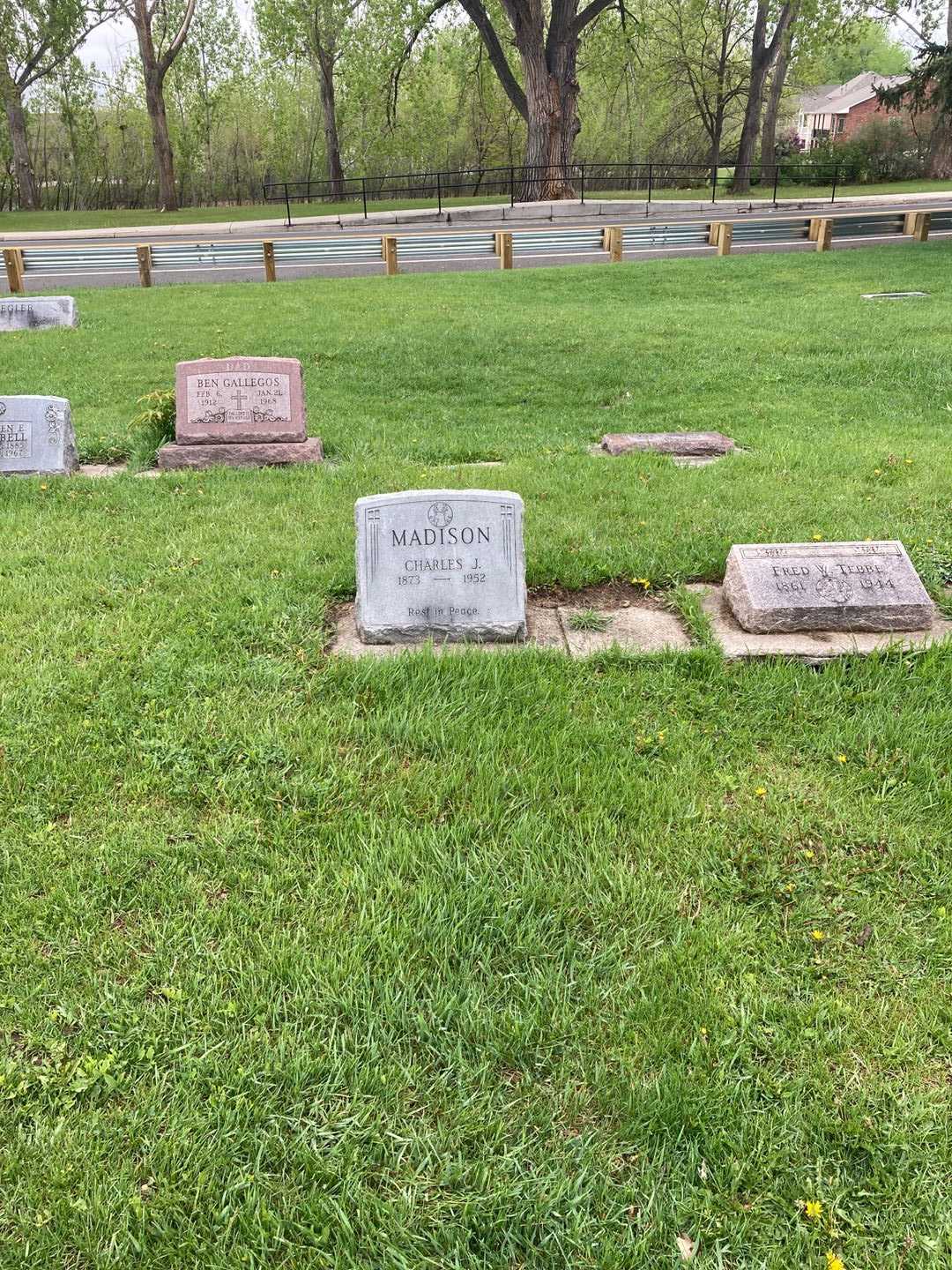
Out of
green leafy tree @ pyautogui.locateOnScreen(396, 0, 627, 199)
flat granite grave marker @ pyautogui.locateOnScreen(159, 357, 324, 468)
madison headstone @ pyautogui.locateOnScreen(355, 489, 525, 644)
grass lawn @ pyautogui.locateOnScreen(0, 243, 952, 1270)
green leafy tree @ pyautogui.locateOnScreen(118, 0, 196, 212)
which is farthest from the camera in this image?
green leafy tree @ pyautogui.locateOnScreen(118, 0, 196, 212)

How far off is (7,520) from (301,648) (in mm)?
2772

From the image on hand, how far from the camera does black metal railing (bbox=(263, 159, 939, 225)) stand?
1056 inches

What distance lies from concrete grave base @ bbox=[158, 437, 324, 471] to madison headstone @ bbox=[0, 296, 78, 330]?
759 centimetres

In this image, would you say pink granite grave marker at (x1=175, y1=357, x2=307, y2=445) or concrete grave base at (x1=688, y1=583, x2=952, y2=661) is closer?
concrete grave base at (x1=688, y1=583, x2=952, y2=661)

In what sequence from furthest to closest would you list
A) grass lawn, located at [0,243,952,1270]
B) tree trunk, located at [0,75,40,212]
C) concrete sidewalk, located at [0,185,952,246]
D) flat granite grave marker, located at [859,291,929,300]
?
tree trunk, located at [0,75,40,212], concrete sidewalk, located at [0,185,952,246], flat granite grave marker, located at [859,291,929,300], grass lawn, located at [0,243,952,1270]

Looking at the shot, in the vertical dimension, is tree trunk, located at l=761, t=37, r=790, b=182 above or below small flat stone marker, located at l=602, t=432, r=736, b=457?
above

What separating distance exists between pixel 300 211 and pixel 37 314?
915 inches

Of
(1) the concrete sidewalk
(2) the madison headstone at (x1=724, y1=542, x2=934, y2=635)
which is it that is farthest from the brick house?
(2) the madison headstone at (x1=724, y1=542, x2=934, y2=635)

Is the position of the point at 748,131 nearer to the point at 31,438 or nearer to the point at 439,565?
the point at 31,438

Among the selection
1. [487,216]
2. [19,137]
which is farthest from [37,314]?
[19,137]

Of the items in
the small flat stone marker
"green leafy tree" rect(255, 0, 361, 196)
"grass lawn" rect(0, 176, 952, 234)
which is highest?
"green leafy tree" rect(255, 0, 361, 196)

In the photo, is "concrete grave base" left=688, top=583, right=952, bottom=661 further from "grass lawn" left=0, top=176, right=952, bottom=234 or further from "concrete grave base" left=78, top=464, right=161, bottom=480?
"grass lawn" left=0, top=176, right=952, bottom=234

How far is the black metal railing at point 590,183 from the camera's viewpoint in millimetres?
26812

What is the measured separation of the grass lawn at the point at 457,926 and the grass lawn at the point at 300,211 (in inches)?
1133
